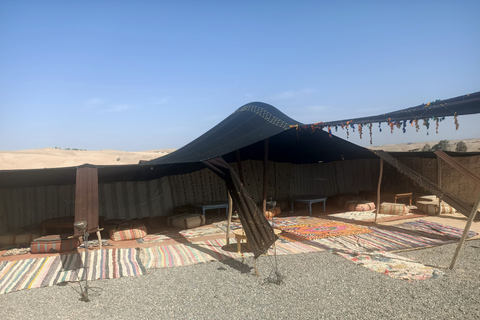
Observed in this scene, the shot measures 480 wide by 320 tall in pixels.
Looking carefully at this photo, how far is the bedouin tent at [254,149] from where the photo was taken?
5023 millimetres

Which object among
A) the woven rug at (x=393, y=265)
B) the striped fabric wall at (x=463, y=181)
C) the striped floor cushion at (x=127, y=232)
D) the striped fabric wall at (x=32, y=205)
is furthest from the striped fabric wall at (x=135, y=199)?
the striped fabric wall at (x=463, y=181)

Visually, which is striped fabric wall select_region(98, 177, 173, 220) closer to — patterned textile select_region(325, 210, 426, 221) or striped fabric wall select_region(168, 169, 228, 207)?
striped fabric wall select_region(168, 169, 228, 207)

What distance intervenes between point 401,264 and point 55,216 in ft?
25.2

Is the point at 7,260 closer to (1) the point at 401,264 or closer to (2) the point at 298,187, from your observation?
(1) the point at 401,264

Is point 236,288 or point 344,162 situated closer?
point 236,288

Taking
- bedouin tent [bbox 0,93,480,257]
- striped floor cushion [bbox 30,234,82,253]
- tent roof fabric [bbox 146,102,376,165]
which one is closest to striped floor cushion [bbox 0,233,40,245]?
striped floor cushion [bbox 30,234,82,253]

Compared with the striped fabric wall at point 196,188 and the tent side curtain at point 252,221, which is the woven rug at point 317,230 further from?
the striped fabric wall at point 196,188

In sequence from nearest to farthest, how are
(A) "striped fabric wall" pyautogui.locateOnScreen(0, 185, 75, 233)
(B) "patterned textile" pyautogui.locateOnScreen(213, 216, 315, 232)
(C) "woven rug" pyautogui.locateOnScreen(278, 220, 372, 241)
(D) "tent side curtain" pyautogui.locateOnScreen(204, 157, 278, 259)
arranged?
1. (D) "tent side curtain" pyautogui.locateOnScreen(204, 157, 278, 259)
2. (C) "woven rug" pyautogui.locateOnScreen(278, 220, 372, 241)
3. (A) "striped fabric wall" pyautogui.locateOnScreen(0, 185, 75, 233)
4. (B) "patterned textile" pyautogui.locateOnScreen(213, 216, 315, 232)

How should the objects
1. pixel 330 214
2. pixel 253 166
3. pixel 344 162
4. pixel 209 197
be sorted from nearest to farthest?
pixel 330 214, pixel 209 197, pixel 253 166, pixel 344 162

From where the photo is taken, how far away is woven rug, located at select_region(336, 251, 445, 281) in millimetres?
4492

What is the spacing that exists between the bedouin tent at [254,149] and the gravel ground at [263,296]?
30.1 inches

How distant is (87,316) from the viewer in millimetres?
3635

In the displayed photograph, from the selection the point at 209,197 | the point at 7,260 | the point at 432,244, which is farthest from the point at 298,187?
the point at 7,260

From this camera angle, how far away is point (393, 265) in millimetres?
4910
